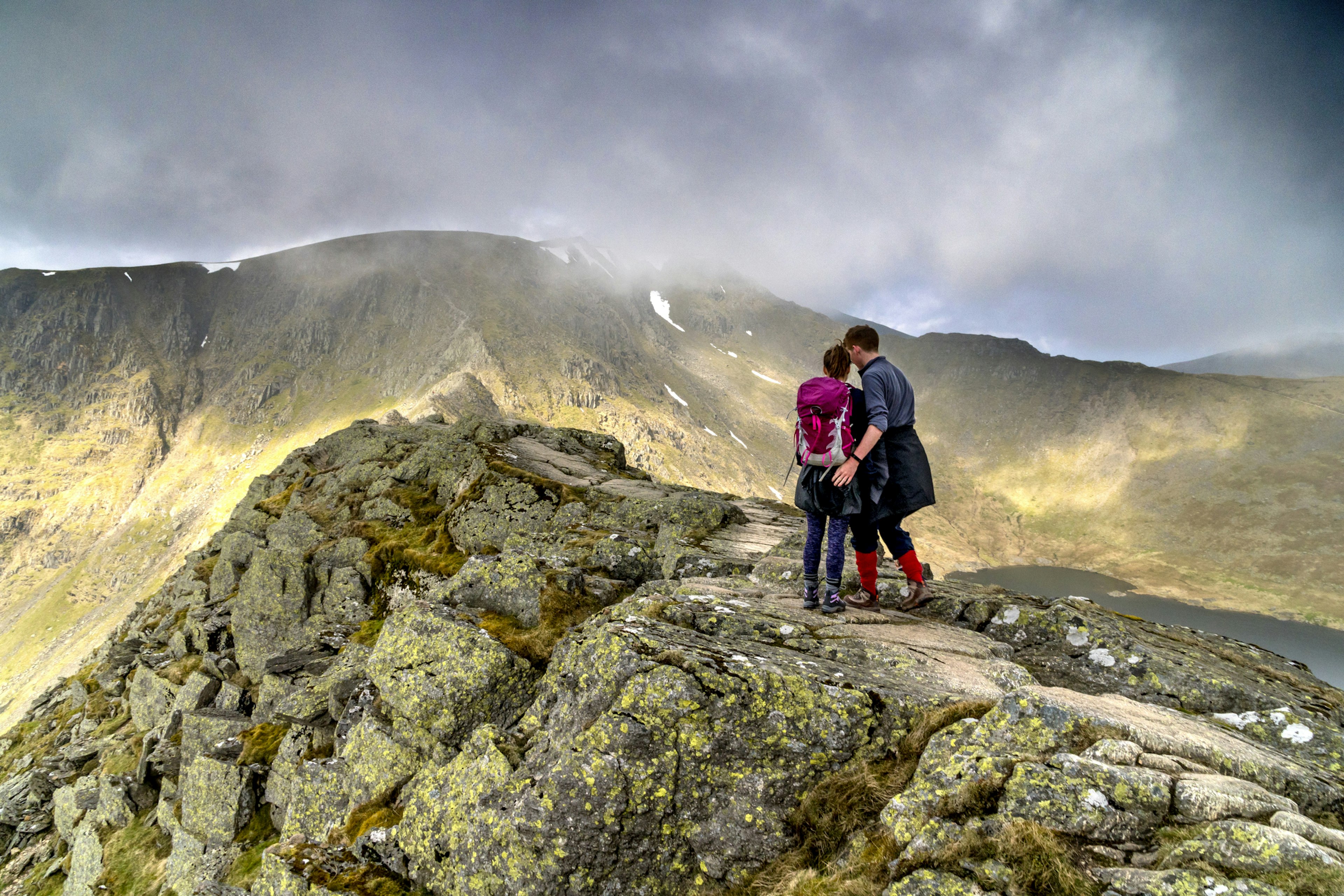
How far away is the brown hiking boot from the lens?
12141 millimetres

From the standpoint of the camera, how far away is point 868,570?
11.8m

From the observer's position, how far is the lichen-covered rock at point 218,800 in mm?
18797

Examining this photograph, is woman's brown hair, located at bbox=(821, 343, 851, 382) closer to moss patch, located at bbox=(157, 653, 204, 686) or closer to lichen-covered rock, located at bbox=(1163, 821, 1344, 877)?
lichen-covered rock, located at bbox=(1163, 821, 1344, 877)

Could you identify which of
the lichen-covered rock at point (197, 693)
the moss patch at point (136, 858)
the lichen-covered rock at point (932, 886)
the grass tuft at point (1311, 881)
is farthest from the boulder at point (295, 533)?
the grass tuft at point (1311, 881)

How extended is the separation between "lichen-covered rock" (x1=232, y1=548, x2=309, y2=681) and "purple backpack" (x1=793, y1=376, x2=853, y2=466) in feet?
91.8

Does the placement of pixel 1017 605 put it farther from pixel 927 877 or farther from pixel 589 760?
pixel 589 760

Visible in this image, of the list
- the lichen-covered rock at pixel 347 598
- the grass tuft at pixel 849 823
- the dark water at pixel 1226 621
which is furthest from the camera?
the dark water at pixel 1226 621

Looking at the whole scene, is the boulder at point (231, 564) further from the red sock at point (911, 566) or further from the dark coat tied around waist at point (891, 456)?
the dark coat tied around waist at point (891, 456)

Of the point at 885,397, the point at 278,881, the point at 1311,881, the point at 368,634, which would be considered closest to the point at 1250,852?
the point at 1311,881

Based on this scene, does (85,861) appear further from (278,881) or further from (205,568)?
(278,881)

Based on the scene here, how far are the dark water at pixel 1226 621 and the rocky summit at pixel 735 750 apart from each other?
128655 millimetres

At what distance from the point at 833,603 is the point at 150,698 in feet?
126

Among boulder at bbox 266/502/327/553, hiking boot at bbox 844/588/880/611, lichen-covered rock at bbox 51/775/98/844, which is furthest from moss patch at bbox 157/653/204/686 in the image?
hiking boot at bbox 844/588/880/611

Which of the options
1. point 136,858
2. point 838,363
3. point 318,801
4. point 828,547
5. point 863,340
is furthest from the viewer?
point 136,858
